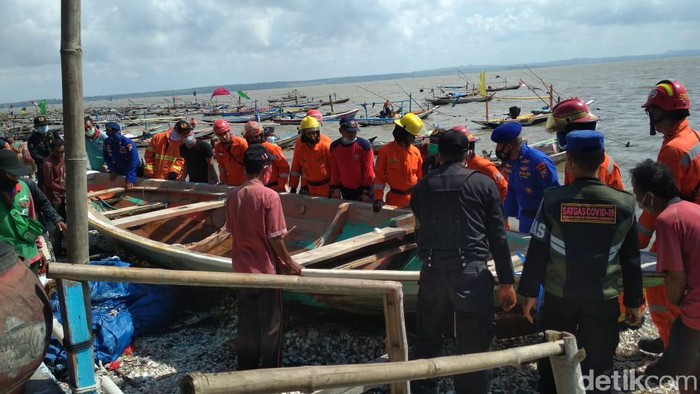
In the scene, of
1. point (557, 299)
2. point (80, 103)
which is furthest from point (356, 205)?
point (80, 103)

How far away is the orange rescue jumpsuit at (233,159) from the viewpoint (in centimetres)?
705

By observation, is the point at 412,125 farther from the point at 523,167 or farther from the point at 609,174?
the point at 609,174

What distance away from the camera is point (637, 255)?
274 centimetres

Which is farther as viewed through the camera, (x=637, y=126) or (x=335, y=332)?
(x=637, y=126)

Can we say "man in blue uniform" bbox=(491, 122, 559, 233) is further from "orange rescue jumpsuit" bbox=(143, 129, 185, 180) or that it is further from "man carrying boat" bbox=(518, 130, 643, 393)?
"orange rescue jumpsuit" bbox=(143, 129, 185, 180)

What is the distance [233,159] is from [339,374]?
596 cm

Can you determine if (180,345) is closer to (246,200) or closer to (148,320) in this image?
(148,320)

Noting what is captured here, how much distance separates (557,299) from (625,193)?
2.28 feet

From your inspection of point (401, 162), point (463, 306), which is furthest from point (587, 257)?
point (401, 162)

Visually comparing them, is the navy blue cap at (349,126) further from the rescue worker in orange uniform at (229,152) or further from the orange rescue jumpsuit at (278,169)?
the rescue worker in orange uniform at (229,152)

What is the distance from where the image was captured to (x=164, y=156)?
8.37 m

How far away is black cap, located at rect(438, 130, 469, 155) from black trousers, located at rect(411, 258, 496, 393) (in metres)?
0.67

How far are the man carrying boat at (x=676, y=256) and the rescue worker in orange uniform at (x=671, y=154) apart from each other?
0.29 metres

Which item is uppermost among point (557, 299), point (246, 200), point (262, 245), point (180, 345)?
point (246, 200)
